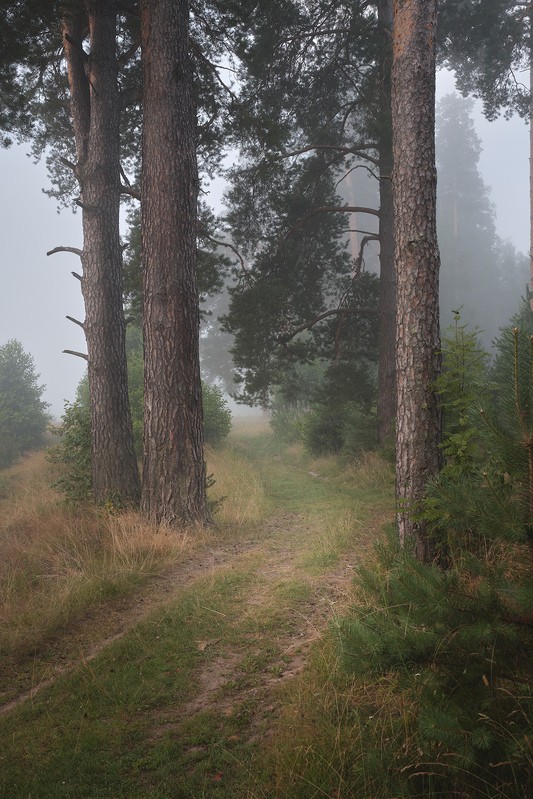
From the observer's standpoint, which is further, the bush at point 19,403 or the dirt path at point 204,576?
the bush at point 19,403

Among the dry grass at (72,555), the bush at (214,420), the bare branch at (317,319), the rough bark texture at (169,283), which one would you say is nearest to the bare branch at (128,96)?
the rough bark texture at (169,283)

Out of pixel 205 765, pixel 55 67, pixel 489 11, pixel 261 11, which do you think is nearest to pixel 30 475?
pixel 55 67

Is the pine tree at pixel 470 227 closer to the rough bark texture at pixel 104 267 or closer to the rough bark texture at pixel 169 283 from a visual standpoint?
the rough bark texture at pixel 104 267

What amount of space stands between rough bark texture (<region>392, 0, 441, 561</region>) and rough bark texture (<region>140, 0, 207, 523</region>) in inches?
133

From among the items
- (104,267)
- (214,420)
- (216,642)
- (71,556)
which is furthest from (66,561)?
(214,420)

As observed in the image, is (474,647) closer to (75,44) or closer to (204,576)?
(204,576)

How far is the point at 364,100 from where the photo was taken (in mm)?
11148

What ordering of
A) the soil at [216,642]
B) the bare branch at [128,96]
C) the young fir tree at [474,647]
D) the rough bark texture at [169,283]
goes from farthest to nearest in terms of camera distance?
the bare branch at [128,96] → the rough bark texture at [169,283] → the soil at [216,642] → the young fir tree at [474,647]

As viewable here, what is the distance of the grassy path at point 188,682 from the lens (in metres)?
2.78

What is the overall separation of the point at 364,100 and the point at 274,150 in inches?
96.0

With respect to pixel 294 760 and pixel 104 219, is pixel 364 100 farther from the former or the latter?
pixel 294 760

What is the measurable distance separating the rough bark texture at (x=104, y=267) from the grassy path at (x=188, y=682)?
273 cm

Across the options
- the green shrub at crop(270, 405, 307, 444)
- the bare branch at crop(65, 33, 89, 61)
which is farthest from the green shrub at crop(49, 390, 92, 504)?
the green shrub at crop(270, 405, 307, 444)

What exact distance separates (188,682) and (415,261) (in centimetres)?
402
